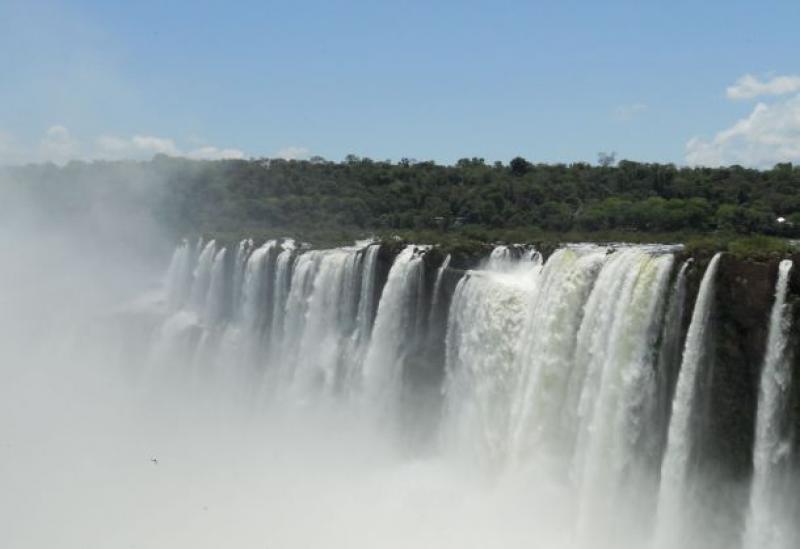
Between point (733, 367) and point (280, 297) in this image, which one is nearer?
point (733, 367)

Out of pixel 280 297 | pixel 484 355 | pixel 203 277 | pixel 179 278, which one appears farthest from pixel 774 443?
pixel 179 278

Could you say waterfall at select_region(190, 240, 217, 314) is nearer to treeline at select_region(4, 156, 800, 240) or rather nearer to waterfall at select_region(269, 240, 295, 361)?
treeline at select_region(4, 156, 800, 240)

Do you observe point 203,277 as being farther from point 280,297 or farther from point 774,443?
point 774,443

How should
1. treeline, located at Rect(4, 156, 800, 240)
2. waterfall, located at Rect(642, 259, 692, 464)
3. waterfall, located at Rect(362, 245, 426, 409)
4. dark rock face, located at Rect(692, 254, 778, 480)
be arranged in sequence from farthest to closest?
1. treeline, located at Rect(4, 156, 800, 240)
2. waterfall, located at Rect(362, 245, 426, 409)
3. waterfall, located at Rect(642, 259, 692, 464)
4. dark rock face, located at Rect(692, 254, 778, 480)

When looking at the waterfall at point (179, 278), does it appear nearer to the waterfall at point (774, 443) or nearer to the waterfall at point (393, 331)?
the waterfall at point (393, 331)

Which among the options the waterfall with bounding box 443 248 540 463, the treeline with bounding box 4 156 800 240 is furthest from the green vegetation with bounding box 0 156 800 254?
the waterfall with bounding box 443 248 540 463

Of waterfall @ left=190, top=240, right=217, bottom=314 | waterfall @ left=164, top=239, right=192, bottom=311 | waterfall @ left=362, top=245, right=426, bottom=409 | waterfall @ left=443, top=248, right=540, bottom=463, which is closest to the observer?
waterfall @ left=443, top=248, right=540, bottom=463

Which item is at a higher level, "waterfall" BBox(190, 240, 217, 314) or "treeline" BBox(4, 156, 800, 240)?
"treeline" BBox(4, 156, 800, 240)
